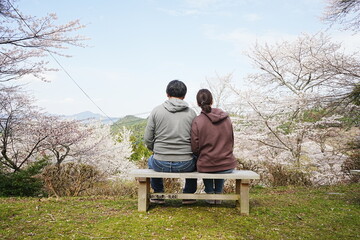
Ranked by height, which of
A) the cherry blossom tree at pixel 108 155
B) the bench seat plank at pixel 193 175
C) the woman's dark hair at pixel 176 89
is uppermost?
the woman's dark hair at pixel 176 89

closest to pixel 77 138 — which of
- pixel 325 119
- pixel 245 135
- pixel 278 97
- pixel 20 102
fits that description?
pixel 20 102

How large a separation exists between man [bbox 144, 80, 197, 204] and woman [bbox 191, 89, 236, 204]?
0.31ft

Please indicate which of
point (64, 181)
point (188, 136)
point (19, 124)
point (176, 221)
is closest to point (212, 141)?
point (188, 136)

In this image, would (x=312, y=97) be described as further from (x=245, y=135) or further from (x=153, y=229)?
(x=153, y=229)

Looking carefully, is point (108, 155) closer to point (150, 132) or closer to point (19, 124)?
point (19, 124)

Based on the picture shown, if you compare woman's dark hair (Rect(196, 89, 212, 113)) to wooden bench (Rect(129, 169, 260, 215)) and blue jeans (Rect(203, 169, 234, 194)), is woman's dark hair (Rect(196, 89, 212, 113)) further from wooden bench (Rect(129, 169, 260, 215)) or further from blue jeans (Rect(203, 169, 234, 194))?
blue jeans (Rect(203, 169, 234, 194))

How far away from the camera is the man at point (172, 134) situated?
3.16 m

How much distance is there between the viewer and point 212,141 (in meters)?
3.10

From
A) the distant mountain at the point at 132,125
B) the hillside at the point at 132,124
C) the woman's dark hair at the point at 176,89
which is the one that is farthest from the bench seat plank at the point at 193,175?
the hillside at the point at 132,124

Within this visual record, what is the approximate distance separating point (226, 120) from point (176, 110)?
1.79 ft

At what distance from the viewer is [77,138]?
29.0 ft

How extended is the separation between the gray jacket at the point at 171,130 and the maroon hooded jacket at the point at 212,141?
96 mm

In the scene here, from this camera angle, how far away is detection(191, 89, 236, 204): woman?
3111mm

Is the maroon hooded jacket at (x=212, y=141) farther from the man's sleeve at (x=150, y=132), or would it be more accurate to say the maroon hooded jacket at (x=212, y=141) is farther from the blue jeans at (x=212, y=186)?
the man's sleeve at (x=150, y=132)
